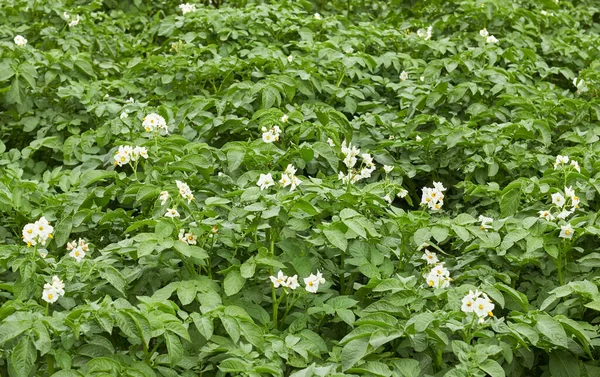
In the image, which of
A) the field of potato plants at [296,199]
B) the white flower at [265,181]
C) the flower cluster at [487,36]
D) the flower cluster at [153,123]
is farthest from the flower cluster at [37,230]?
the flower cluster at [487,36]

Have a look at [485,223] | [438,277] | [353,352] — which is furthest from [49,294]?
[485,223]

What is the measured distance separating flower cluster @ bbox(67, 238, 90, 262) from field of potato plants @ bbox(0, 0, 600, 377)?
0.04 metres

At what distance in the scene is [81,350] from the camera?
2.28m

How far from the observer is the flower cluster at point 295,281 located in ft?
8.20

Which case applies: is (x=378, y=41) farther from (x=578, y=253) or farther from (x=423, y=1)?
(x=578, y=253)

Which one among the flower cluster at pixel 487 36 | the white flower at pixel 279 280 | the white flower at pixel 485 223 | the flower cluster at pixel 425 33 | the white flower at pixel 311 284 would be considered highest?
the white flower at pixel 485 223

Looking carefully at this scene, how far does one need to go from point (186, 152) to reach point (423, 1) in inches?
108

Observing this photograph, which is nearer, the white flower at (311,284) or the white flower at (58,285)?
the white flower at (58,285)

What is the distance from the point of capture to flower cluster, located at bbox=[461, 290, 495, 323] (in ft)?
7.38

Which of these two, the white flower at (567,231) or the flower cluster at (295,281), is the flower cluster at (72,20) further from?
the white flower at (567,231)

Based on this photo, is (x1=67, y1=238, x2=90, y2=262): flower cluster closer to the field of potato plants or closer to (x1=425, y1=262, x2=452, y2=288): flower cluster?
the field of potato plants

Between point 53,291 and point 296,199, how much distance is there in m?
0.75

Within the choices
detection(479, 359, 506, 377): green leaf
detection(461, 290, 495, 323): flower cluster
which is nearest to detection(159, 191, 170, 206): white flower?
detection(461, 290, 495, 323): flower cluster

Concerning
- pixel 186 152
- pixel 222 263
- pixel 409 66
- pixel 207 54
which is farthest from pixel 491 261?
pixel 207 54
